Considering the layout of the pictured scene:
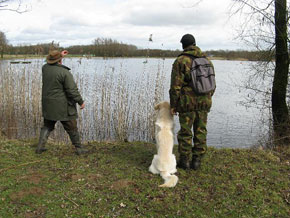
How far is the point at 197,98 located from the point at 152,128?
161 inches

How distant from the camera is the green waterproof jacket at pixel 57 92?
4.82 metres

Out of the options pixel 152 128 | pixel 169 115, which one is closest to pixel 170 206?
pixel 169 115

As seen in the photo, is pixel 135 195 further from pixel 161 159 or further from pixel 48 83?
pixel 48 83

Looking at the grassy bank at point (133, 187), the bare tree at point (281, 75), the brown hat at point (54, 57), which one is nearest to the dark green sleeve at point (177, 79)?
the grassy bank at point (133, 187)

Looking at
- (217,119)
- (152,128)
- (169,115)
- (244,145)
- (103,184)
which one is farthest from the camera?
(217,119)

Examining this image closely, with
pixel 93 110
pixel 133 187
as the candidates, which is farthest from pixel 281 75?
pixel 93 110

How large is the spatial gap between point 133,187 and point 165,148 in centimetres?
81

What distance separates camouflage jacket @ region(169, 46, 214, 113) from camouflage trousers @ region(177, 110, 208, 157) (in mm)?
110

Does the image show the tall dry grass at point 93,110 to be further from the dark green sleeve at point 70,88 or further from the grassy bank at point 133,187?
the dark green sleeve at point 70,88

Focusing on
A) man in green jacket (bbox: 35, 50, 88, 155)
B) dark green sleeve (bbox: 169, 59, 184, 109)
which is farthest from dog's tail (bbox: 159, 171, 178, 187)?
man in green jacket (bbox: 35, 50, 88, 155)

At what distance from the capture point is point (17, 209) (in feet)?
11.2

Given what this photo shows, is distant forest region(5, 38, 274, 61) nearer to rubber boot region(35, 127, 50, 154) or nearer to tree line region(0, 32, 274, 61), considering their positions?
tree line region(0, 32, 274, 61)

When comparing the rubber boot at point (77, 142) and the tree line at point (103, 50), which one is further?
the tree line at point (103, 50)

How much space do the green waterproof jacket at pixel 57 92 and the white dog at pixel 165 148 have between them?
1745mm
